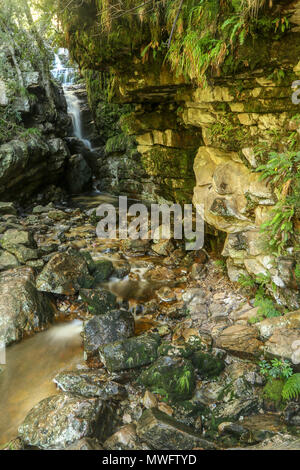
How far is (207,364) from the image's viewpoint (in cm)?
436

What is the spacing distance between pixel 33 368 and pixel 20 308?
122cm

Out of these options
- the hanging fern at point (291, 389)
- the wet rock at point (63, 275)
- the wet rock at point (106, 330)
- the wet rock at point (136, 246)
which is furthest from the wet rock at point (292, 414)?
the wet rock at point (136, 246)

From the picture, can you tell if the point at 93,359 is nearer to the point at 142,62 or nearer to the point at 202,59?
the point at 202,59

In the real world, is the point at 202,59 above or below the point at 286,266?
above

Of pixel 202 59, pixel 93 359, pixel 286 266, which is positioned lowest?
pixel 93 359

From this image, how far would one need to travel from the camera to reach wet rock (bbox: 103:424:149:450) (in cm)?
333

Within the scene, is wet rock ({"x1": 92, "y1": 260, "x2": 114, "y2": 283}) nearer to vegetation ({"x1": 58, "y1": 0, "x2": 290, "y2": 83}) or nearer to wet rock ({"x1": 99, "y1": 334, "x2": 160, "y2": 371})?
wet rock ({"x1": 99, "y1": 334, "x2": 160, "y2": 371})

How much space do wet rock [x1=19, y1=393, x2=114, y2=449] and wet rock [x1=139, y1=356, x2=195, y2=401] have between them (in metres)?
0.68

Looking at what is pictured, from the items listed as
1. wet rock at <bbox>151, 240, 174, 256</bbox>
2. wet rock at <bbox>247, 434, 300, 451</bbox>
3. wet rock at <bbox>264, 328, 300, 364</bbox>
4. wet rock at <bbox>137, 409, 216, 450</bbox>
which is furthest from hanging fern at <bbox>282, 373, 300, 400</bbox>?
wet rock at <bbox>151, 240, 174, 256</bbox>

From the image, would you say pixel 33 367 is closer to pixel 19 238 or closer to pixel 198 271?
pixel 198 271

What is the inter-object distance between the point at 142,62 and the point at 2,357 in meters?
6.00

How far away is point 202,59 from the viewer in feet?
15.6

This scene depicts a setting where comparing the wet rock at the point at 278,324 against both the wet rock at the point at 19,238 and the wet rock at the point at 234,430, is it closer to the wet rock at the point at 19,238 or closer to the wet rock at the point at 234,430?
the wet rock at the point at 234,430
